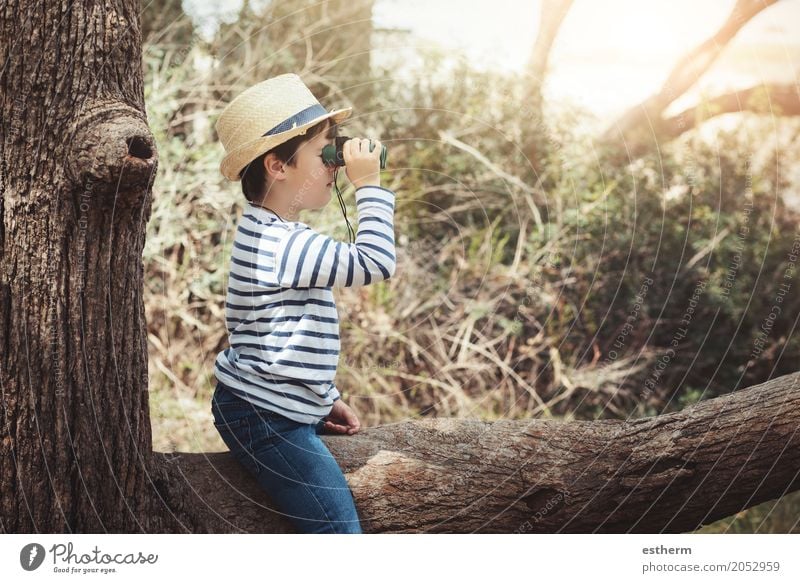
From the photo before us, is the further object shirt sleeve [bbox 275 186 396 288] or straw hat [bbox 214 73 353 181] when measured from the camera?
straw hat [bbox 214 73 353 181]

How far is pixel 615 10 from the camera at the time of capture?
10.1ft

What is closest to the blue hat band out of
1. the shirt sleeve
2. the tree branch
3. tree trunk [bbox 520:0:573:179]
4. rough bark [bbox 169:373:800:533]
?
the shirt sleeve

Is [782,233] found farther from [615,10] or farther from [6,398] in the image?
[6,398]

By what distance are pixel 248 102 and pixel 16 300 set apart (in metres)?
0.69

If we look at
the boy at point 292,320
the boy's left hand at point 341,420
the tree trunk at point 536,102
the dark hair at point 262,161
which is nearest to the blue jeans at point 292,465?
the boy at point 292,320

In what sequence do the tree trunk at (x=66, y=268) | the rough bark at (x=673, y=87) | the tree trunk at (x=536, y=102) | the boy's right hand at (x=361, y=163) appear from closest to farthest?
the tree trunk at (x=66, y=268) < the boy's right hand at (x=361, y=163) < the rough bark at (x=673, y=87) < the tree trunk at (x=536, y=102)

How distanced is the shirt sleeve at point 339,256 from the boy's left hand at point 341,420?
410mm

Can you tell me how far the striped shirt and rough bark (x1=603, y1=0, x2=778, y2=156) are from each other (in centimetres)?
197

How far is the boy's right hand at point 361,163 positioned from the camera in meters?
1.96

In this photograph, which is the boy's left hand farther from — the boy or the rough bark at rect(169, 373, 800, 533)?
the boy

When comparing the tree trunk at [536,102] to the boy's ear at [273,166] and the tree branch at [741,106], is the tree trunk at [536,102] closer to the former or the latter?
the tree branch at [741,106]

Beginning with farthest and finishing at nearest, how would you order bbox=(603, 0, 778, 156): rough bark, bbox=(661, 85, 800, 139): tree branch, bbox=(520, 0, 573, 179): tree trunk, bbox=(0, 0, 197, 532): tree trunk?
bbox=(661, 85, 800, 139): tree branch
bbox=(520, 0, 573, 179): tree trunk
bbox=(603, 0, 778, 156): rough bark
bbox=(0, 0, 197, 532): tree trunk

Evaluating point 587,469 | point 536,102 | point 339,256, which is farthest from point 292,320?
point 536,102

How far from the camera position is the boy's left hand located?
2.11 m
